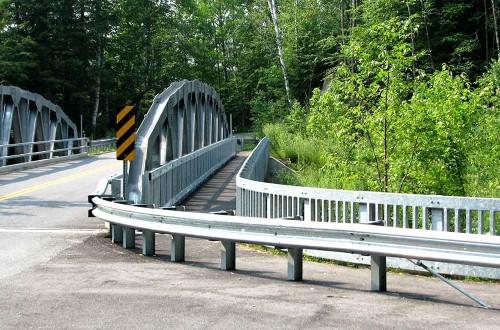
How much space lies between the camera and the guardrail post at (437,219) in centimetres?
926

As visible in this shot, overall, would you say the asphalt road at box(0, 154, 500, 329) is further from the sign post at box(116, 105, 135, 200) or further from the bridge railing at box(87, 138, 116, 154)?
the bridge railing at box(87, 138, 116, 154)

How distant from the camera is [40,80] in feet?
204

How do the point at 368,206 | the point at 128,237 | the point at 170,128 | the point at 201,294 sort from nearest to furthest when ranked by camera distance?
the point at 201,294, the point at 368,206, the point at 128,237, the point at 170,128

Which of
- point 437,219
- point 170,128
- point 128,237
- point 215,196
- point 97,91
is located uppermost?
point 97,91

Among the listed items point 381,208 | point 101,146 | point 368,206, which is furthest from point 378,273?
point 101,146

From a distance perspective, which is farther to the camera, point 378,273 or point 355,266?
point 355,266

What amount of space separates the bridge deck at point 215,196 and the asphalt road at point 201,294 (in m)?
6.52

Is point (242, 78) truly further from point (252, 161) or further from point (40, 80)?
point (252, 161)

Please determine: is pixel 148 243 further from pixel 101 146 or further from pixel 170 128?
pixel 101 146

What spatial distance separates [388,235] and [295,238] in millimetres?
1175

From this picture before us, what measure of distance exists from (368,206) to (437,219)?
105cm

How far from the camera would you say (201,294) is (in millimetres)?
7582

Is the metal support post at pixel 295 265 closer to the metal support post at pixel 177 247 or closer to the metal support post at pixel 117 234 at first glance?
the metal support post at pixel 177 247

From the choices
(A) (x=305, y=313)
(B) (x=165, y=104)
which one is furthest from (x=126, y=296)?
(B) (x=165, y=104)
